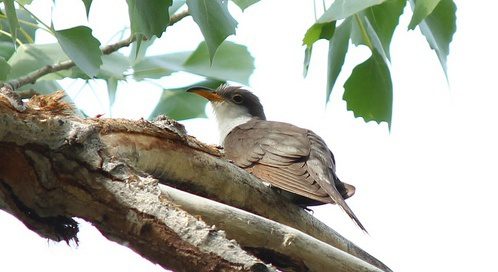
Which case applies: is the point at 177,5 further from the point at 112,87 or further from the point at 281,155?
the point at 281,155

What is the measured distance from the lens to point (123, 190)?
2.68 meters

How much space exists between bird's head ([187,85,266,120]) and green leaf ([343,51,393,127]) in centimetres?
322

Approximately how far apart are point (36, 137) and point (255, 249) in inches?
32.4

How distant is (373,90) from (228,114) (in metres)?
3.35

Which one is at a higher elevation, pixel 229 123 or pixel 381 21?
pixel 381 21

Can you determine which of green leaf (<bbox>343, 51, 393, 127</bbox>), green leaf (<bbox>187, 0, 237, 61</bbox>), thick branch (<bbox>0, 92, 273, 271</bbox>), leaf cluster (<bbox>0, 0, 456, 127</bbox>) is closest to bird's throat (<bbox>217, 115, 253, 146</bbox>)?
leaf cluster (<bbox>0, 0, 456, 127</bbox>)

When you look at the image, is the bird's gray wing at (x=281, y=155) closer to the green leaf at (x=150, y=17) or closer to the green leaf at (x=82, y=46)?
the green leaf at (x=82, y=46)

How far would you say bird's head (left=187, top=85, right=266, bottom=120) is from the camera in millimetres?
7801

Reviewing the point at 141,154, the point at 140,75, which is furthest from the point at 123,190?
the point at 140,75

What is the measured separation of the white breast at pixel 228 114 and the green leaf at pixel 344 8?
3.95m

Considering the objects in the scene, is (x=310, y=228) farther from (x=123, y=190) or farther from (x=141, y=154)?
(x=123, y=190)

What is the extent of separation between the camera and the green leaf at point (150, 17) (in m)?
3.53

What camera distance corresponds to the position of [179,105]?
5.98 metres

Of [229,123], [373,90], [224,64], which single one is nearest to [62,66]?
[224,64]
